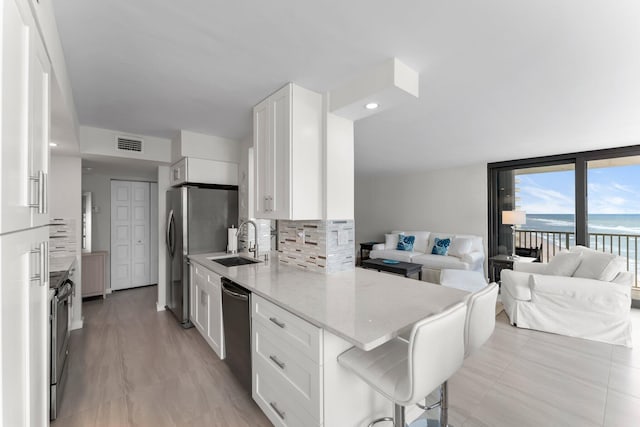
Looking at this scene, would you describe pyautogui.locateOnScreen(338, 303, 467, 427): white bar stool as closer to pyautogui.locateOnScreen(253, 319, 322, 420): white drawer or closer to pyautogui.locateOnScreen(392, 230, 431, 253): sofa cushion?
pyautogui.locateOnScreen(253, 319, 322, 420): white drawer

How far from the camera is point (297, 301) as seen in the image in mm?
1566

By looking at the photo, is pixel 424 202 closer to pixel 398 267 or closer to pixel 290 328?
pixel 398 267

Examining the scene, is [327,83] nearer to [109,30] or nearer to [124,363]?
[109,30]

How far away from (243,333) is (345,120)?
1897 millimetres

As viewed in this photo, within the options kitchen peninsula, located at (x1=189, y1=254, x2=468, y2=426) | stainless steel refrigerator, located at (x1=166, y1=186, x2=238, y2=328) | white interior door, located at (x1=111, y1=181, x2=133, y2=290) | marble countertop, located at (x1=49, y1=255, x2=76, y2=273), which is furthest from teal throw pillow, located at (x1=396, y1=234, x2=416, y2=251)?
marble countertop, located at (x1=49, y1=255, x2=76, y2=273)

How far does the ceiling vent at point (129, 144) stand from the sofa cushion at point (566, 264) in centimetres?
539

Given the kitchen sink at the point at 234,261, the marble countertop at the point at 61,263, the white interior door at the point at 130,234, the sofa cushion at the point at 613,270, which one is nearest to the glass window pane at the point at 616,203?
the sofa cushion at the point at 613,270

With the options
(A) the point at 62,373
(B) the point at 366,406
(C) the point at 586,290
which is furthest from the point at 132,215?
(C) the point at 586,290

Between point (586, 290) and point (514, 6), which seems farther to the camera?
point (586, 290)

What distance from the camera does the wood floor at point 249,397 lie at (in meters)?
1.83

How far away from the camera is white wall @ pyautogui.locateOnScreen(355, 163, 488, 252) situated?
227 inches

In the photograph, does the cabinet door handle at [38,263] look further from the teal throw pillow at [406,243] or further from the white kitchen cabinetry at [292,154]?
the teal throw pillow at [406,243]

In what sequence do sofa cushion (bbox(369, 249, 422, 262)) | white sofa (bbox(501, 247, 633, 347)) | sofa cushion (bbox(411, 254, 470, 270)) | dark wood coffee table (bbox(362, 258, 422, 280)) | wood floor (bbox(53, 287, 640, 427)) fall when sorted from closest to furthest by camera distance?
wood floor (bbox(53, 287, 640, 427))
white sofa (bbox(501, 247, 633, 347))
dark wood coffee table (bbox(362, 258, 422, 280))
sofa cushion (bbox(411, 254, 470, 270))
sofa cushion (bbox(369, 249, 422, 262))

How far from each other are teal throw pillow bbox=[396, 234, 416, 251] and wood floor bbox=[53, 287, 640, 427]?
10.4 feet
